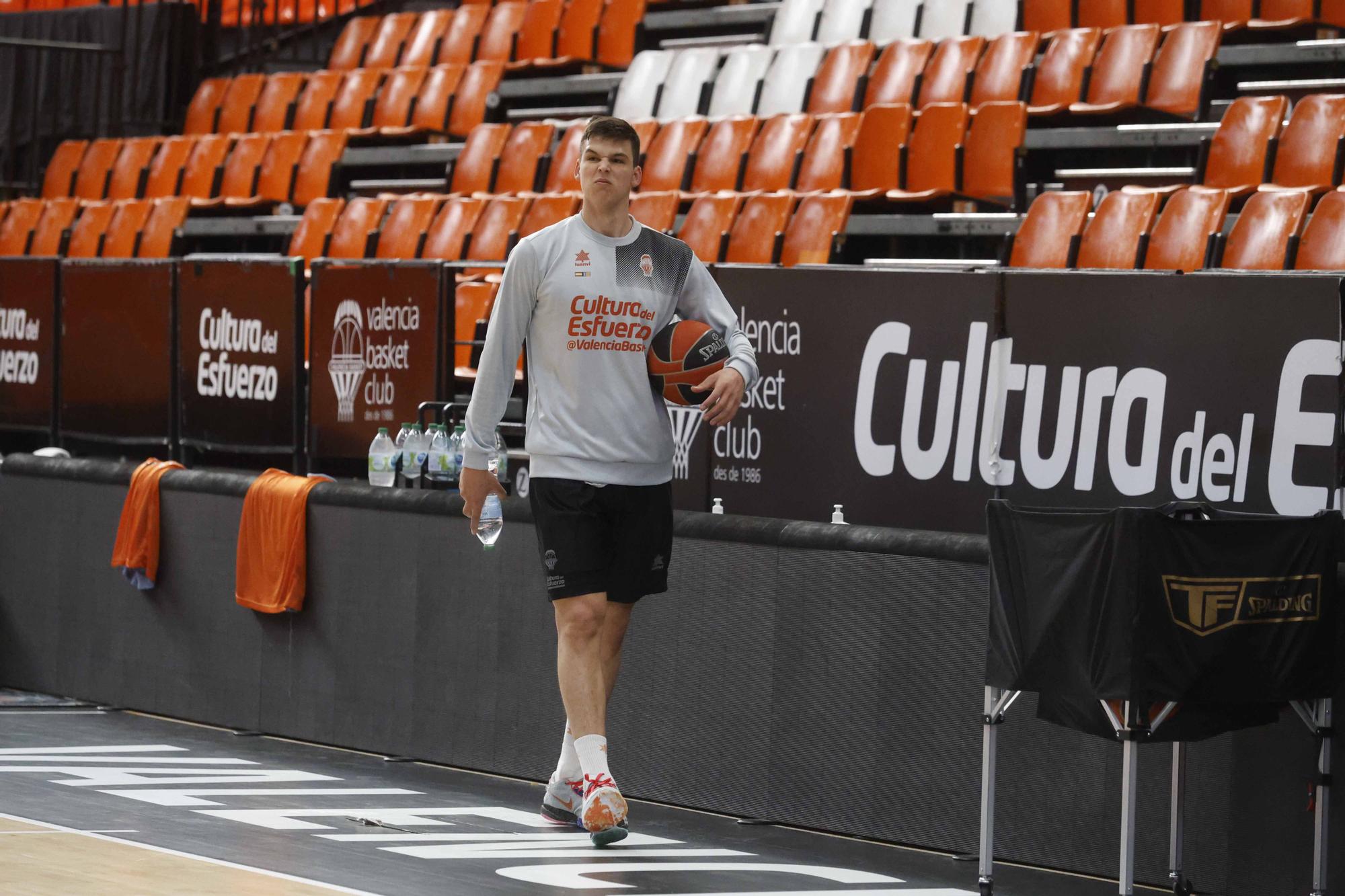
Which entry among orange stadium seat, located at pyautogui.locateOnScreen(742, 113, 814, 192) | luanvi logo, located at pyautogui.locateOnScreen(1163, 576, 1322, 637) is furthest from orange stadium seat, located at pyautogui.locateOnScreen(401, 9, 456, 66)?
luanvi logo, located at pyautogui.locateOnScreen(1163, 576, 1322, 637)

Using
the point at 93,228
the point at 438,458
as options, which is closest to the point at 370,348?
the point at 438,458

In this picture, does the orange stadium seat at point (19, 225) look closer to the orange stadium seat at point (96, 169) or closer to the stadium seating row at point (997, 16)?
the orange stadium seat at point (96, 169)

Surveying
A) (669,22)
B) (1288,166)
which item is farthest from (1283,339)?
(669,22)

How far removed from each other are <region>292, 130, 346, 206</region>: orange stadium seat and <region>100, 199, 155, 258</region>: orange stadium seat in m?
1.16

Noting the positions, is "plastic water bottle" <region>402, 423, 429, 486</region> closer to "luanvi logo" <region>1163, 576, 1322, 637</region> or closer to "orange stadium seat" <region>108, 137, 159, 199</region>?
"luanvi logo" <region>1163, 576, 1322, 637</region>

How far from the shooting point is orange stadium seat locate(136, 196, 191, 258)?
49.3ft

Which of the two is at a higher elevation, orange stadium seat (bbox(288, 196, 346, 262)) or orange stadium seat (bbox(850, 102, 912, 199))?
orange stadium seat (bbox(850, 102, 912, 199))

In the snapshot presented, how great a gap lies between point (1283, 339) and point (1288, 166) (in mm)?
4915

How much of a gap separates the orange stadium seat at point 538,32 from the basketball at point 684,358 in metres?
9.77

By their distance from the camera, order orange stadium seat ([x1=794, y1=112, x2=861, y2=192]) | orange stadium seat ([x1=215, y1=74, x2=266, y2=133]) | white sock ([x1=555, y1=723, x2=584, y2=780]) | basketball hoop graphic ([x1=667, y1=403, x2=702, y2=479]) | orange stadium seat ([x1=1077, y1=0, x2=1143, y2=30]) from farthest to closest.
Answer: orange stadium seat ([x1=215, y1=74, x2=266, y2=133]) < orange stadium seat ([x1=1077, y1=0, x2=1143, y2=30]) < orange stadium seat ([x1=794, y1=112, x2=861, y2=192]) < basketball hoop graphic ([x1=667, y1=403, x2=702, y2=479]) < white sock ([x1=555, y1=723, x2=584, y2=780])

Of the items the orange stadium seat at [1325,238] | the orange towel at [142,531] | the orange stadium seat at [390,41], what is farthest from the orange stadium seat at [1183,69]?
the orange stadium seat at [390,41]

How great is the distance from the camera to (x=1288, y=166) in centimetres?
998

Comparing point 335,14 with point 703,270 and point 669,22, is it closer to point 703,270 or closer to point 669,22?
point 669,22

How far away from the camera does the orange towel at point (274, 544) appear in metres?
7.65
